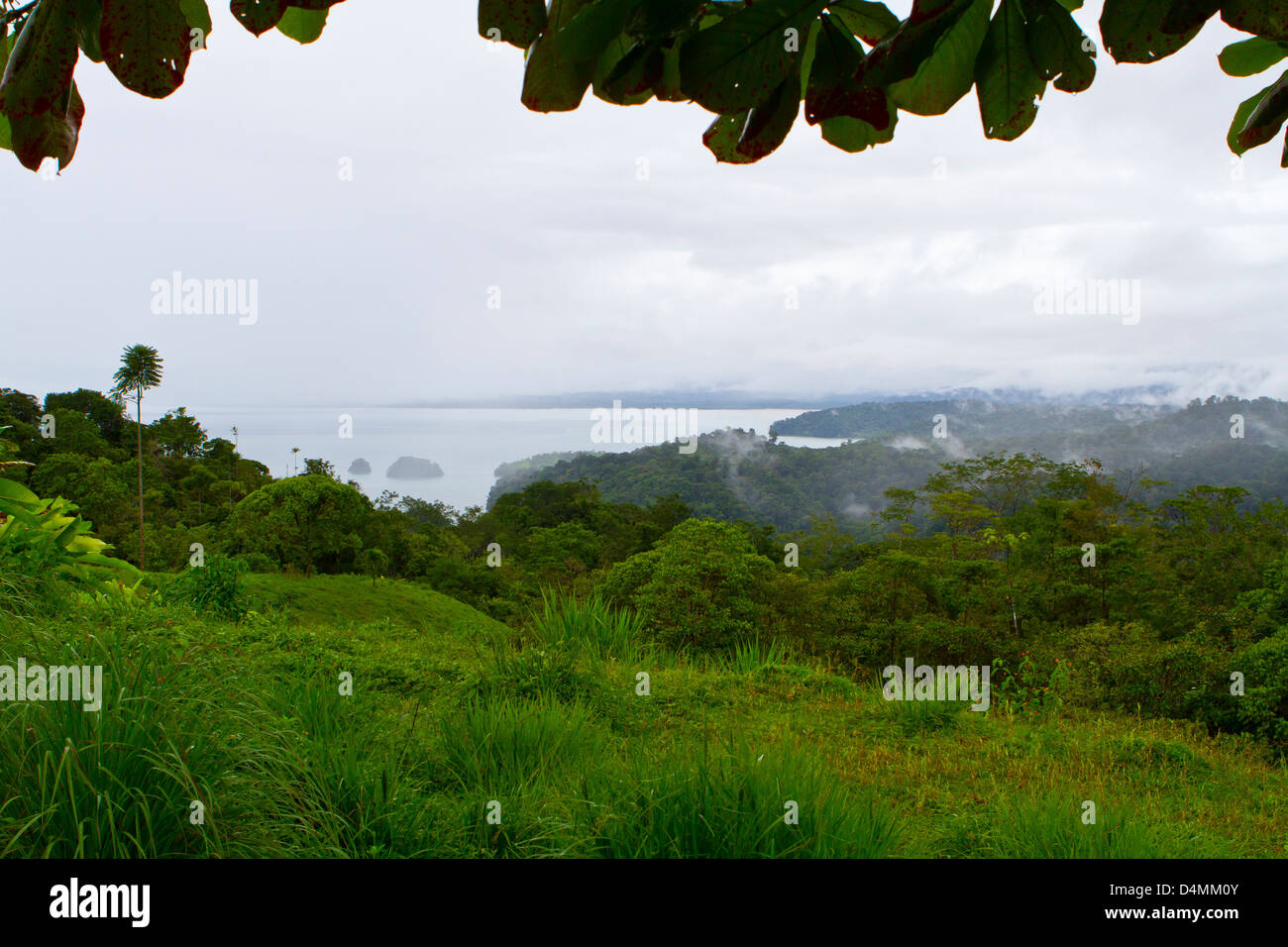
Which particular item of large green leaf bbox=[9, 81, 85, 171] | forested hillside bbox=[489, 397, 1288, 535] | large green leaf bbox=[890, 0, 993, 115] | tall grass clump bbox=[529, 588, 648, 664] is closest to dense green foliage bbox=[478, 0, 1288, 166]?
large green leaf bbox=[890, 0, 993, 115]

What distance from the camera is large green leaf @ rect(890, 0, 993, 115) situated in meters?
0.81

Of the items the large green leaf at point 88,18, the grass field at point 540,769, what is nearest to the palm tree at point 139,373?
the grass field at point 540,769

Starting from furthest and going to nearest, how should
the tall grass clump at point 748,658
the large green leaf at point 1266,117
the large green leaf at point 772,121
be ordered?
the tall grass clump at point 748,658, the large green leaf at point 1266,117, the large green leaf at point 772,121

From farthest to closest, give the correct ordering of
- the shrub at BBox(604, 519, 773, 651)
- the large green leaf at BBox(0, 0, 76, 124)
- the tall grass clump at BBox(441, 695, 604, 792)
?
the shrub at BBox(604, 519, 773, 651)
the tall grass clump at BBox(441, 695, 604, 792)
the large green leaf at BBox(0, 0, 76, 124)

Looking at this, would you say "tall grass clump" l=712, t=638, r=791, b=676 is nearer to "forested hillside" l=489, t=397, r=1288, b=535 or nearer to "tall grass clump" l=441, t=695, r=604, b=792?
"tall grass clump" l=441, t=695, r=604, b=792

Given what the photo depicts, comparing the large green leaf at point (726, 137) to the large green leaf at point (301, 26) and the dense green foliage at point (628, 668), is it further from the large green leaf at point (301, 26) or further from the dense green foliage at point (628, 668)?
the dense green foliage at point (628, 668)

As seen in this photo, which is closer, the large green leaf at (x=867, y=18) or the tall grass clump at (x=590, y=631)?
the large green leaf at (x=867, y=18)

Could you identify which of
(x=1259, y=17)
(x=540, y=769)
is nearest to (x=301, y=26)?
(x=1259, y=17)

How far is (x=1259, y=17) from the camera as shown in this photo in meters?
0.74

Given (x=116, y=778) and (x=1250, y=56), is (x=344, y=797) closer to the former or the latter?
(x=116, y=778)

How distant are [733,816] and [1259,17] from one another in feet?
7.22

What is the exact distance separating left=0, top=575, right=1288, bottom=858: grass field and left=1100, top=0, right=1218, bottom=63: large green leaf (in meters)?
2.11

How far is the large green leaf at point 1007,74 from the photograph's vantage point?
818 millimetres

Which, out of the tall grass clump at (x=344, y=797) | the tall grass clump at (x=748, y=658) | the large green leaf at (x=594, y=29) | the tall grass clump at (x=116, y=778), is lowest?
the tall grass clump at (x=748, y=658)
